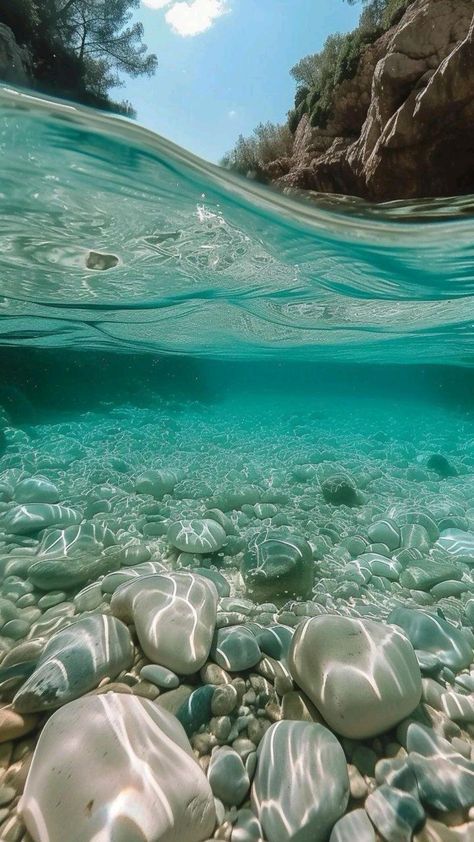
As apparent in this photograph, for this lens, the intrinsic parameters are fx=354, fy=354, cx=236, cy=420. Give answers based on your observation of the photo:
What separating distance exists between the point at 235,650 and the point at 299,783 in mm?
877

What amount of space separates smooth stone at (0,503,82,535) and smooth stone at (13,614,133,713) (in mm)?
2657

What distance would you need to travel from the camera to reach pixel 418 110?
786 cm

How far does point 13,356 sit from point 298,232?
21.2 m

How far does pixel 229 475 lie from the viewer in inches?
286

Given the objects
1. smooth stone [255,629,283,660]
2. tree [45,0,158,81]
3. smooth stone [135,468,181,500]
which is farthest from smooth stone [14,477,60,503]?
tree [45,0,158,81]

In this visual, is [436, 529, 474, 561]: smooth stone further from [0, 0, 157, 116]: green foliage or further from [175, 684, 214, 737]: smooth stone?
[0, 0, 157, 116]: green foliage

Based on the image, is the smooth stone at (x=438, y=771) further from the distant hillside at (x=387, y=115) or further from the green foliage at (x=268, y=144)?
the green foliage at (x=268, y=144)

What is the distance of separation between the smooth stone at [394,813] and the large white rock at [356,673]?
0.29 meters

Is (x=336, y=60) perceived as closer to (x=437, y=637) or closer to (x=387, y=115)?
(x=387, y=115)

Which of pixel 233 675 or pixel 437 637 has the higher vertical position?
pixel 437 637

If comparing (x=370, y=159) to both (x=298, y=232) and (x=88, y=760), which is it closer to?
(x=298, y=232)

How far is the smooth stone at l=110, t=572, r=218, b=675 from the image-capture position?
255 centimetres

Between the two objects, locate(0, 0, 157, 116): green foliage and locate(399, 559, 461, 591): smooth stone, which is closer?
locate(399, 559, 461, 591): smooth stone

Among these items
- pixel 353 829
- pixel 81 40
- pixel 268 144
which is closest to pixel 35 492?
pixel 353 829
